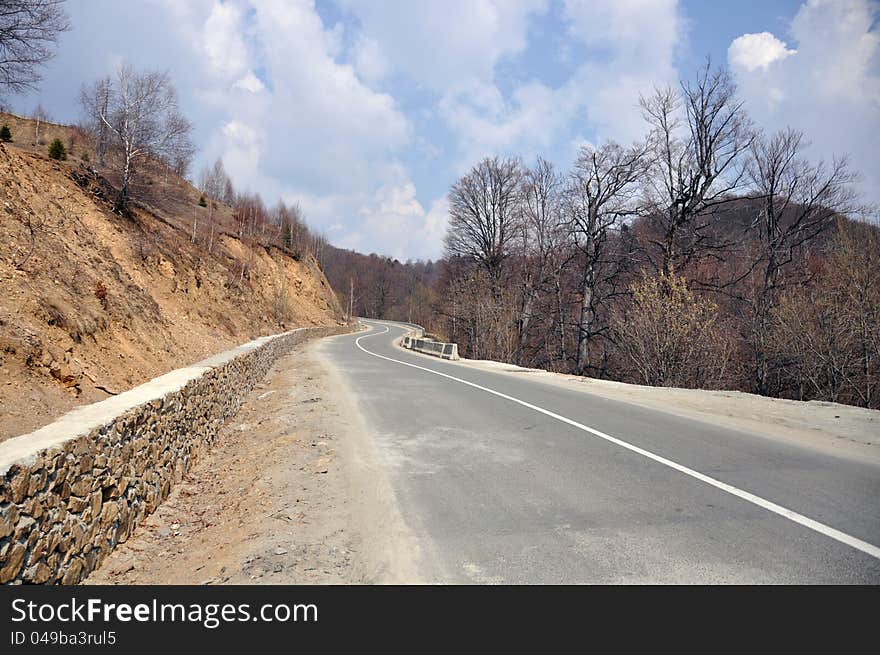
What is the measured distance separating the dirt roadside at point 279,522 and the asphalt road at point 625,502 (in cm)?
32

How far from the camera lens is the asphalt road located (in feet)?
11.4

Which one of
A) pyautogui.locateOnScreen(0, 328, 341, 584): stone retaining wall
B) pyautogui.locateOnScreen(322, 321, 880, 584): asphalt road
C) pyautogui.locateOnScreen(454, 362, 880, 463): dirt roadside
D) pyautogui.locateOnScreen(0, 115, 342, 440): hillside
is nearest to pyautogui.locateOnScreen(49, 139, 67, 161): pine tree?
pyautogui.locateOnScreen(0, 115, 342, 440): hillside

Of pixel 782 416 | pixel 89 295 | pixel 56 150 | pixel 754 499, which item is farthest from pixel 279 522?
pixel 56 150

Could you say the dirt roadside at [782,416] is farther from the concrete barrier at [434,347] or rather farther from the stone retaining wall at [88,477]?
the concrete barrier at [434,347]

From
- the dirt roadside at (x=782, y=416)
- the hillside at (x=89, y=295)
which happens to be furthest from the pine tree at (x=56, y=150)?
the dirt roadside at (x=782, y=416)

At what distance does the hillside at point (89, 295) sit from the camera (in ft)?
29.5

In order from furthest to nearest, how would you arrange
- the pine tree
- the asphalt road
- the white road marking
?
the pine tree
the white road marking
the asphalt road

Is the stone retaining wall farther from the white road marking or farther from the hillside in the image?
the white road marking

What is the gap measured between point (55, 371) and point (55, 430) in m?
6.75

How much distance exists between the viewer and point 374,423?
877cm

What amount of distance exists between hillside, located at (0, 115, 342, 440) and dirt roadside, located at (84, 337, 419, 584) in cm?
342

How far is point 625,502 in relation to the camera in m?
4.70

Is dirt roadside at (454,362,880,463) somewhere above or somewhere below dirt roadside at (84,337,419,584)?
above

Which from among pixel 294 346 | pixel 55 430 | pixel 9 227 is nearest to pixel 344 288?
pixel 294 346
